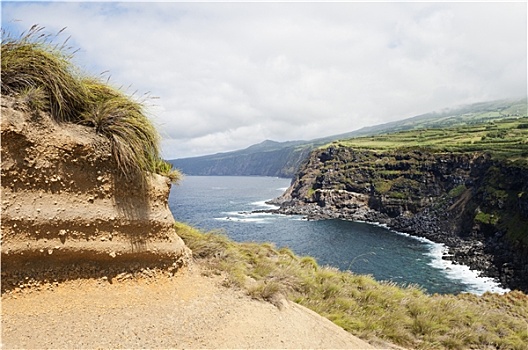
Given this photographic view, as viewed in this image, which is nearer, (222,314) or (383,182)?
(222,314)

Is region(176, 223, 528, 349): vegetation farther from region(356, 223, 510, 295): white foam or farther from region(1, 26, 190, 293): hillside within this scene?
region(356, 223, 510, 295): white foam

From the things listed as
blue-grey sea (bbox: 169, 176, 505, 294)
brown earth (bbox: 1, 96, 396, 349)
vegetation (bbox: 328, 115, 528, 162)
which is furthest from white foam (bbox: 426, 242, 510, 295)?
brown earth (bbox: 1, 96, 396, 349)

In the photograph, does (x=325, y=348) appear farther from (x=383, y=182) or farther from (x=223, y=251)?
(x=383, y=182)

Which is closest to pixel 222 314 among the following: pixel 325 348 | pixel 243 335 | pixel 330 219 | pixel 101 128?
pixel 243 335

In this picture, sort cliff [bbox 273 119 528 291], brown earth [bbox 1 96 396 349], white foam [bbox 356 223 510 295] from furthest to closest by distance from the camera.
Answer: cliff [bbox 273 119 528 291], white foam [bbox 356 223 510 295], brown earth [bbox 1 96 396 349]

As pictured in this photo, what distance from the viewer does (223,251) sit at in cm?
1105

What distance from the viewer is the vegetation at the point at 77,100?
20.9 ft

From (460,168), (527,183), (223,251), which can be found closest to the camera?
(223,251)

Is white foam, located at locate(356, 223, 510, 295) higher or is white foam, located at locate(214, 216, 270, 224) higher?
white foam, located at locate(214, 216, 270, 224)

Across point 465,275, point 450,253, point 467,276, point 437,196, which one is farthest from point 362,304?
point 437,196

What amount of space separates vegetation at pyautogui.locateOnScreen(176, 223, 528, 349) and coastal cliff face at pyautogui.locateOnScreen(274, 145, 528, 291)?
49.7 metres

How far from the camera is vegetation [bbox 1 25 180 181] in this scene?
251 inches

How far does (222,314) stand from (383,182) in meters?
119

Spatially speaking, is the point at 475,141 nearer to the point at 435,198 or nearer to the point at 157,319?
the point at 435,198
